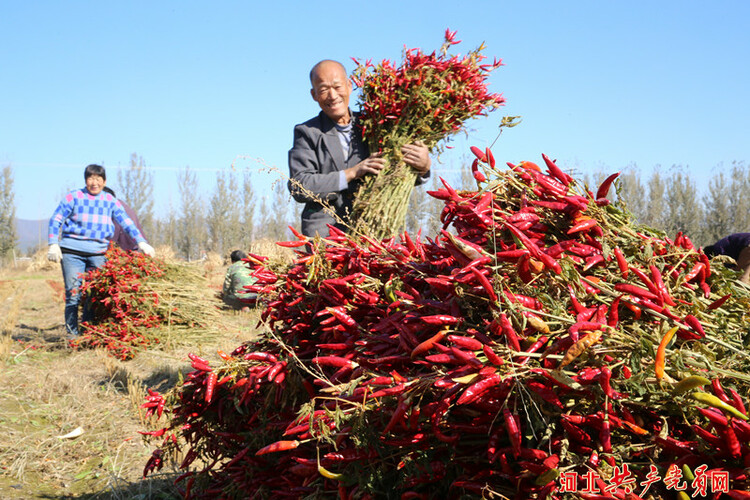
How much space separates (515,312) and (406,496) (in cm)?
60

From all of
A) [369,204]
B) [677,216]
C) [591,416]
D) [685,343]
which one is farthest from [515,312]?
[677,216]

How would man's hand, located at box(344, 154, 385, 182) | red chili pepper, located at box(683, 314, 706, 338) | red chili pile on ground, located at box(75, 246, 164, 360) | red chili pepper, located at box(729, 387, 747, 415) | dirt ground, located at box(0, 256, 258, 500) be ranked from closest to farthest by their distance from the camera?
red chili pepper, located at box(729, 387, 747, 415) → red chili pepper, located at box(683, 314, 706, 338) → dirt ground, located at box(0, 256, 258, 500) → man's hand, located at box(344, 154, 385, 182) → red chili pile on ground, located at box(75, 246, 164, 360)

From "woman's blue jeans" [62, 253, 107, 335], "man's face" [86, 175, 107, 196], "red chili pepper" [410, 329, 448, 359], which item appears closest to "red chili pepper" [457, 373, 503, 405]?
"red chili pepper" [410, 329, 448, 359]

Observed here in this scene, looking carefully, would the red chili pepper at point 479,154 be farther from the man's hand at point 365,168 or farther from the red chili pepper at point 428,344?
the man's hand at point 365,168

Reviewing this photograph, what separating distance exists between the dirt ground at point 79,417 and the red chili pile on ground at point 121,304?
0.62 feet

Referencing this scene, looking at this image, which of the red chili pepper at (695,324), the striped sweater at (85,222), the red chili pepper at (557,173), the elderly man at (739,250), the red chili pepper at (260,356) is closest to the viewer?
the red chili pepper at (695,324)

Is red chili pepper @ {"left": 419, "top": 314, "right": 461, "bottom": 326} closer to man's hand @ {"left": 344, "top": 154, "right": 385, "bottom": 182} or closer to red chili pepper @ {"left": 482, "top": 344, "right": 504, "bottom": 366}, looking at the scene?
red chili pepper @ {"left": 482, "top": 344, "right": 504, "bottom": 366}

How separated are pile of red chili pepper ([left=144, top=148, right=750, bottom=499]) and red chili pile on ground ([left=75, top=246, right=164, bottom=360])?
5.23 m

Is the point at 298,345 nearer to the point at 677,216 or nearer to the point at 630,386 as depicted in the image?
the point at 630,386

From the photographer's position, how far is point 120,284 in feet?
21.7

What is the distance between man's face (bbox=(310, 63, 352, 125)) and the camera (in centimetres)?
370

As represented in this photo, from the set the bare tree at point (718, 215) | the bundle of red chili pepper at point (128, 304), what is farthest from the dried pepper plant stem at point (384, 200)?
the bare tree at point (718, 215)

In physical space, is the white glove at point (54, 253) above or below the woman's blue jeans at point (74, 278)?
above

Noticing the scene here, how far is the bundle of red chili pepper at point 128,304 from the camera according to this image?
650 centimetres
